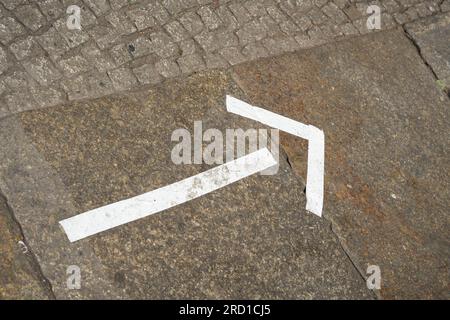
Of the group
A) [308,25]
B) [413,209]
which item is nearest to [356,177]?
[413,209]

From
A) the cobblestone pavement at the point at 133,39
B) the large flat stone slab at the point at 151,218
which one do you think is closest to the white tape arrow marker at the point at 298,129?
the large flat stone slab at the point at 151,218

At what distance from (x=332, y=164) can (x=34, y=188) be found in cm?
253

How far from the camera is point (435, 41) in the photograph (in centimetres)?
634

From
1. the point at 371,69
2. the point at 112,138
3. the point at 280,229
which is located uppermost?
the point at 112,138

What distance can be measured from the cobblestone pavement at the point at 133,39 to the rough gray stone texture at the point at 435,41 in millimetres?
752

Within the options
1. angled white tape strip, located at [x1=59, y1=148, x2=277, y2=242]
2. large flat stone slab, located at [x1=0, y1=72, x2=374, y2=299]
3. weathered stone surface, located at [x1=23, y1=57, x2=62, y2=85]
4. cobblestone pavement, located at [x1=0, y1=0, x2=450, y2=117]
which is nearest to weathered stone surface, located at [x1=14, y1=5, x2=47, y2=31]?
cobblestone pavement, located at [x1=0, y1=0, x2=450, y2=117]

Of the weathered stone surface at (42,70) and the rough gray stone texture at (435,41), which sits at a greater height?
the weathered stone surface at (42,70)

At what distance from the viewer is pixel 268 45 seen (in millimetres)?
5469

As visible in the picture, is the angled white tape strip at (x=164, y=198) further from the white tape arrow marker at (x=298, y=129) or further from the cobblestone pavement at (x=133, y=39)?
the cobblestone pavement at (x=133, y=39)

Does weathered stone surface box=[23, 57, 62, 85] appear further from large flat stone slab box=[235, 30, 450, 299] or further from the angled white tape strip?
large flat stone slab box=[235, 30, 450, 299]

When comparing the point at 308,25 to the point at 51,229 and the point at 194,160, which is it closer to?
the point at 194,160

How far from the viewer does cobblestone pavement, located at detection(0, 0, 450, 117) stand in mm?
4570

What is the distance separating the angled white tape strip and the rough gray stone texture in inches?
102

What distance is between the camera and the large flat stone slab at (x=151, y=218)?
381 cm
